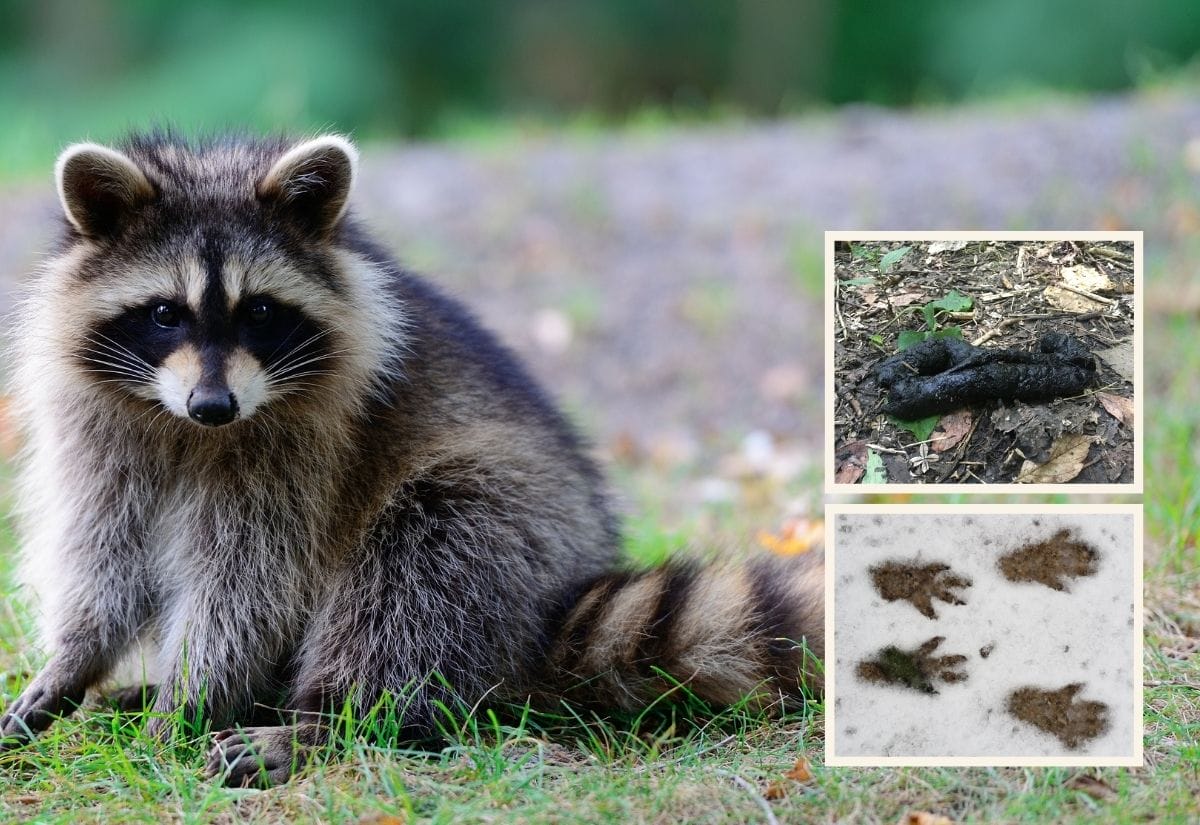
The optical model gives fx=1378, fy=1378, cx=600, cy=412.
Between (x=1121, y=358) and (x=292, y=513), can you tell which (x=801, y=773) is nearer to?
(x=1121, y=358)

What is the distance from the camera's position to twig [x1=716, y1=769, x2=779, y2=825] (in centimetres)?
222

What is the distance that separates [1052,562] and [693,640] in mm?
783

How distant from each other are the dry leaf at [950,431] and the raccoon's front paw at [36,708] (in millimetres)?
1833

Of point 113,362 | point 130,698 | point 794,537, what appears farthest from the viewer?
point 794,537

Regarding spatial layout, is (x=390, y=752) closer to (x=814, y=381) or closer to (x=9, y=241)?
(x=814, y=381)

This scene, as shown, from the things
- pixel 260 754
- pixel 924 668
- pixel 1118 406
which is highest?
pixel 1118 406

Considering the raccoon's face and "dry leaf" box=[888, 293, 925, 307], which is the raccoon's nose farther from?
"dry leaf" box=[888, 293, 925, 307]

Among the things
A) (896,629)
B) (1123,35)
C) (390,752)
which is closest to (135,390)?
(390,752)

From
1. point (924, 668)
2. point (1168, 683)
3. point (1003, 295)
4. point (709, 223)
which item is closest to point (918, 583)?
point (924, 668)

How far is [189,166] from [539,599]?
1160mm

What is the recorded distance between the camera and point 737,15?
10594 millimetres

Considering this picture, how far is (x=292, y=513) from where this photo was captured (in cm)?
285

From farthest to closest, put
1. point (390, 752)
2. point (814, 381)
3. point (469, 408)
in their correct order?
point (814, 381)
point (469, 408)
point (390, 752)

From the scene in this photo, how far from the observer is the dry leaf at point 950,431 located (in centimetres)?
227
